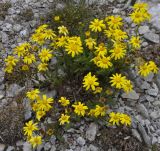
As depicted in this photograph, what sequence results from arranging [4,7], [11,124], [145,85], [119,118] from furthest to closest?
1. [4,7]
2. [145,85]
3. [11,124]
4. [119,118]

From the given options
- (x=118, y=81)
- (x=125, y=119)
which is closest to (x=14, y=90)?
(x=118, y=81)

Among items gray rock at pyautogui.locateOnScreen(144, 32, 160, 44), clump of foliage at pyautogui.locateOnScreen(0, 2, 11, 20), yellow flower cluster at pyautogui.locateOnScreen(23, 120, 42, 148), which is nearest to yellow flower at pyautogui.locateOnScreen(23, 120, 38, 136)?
yellow flower cluster at pyautogui.locateOnScreen(23, 120, 42, 148)

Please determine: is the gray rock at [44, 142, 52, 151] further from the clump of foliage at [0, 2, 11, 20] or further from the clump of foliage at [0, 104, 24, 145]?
the clump of foliage at [0, 2, 11, 20]

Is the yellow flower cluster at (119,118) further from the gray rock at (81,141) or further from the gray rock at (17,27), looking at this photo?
the gray rock at (17,27)

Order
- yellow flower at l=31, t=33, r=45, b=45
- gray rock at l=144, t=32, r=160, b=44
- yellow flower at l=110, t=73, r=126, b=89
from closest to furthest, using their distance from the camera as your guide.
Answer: yellow flower at l=110, t=73, r=126, b=89 < yellow flower at l=31, t=33, r=45, b=45 < gray rock at l=144, t=32, r=160, b=44

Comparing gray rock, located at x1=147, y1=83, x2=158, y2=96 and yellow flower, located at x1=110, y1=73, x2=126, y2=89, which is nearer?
yellow flower, located at x1=110, y1=73, x2=126, y2=89

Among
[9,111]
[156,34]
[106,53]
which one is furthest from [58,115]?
[156,34]

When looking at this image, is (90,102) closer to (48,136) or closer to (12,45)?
(48,136)

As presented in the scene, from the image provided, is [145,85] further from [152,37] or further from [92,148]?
[92,148]
